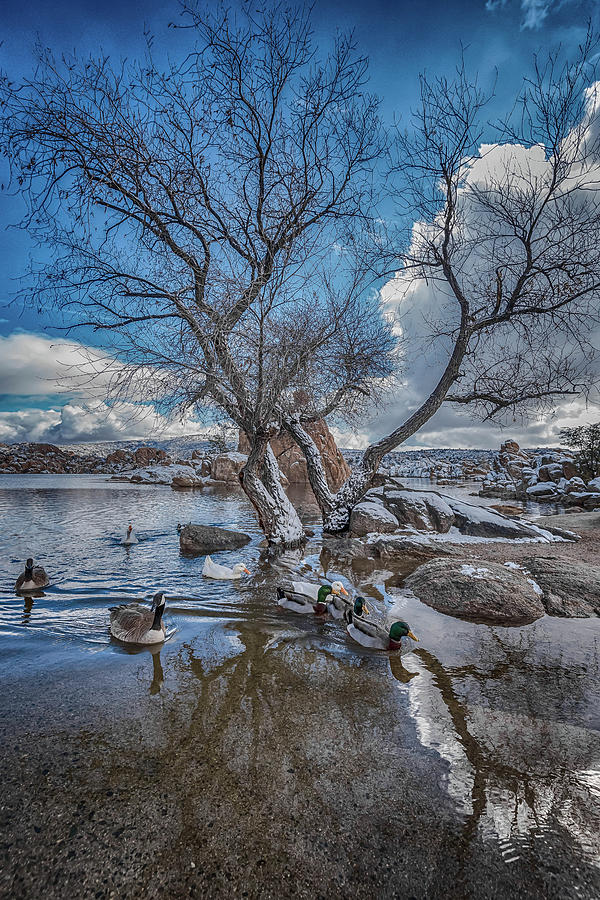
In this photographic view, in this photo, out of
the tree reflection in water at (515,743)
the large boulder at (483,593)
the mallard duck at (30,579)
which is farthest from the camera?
the mallard duck at (30,579)

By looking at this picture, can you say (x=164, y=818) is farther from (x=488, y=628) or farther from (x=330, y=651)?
(x=488, y=628)

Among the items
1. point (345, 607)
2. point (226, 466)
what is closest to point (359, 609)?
point (345, 607)

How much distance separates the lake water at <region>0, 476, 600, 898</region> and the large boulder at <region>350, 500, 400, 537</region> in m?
5.91

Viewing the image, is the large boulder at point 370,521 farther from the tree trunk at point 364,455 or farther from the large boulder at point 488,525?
the large boulder at point 488,525

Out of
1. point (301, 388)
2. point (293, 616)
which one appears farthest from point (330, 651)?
point (301, 388)

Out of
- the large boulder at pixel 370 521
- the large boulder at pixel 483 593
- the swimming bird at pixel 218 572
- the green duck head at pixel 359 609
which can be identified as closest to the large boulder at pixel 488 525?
the large boulder at pixel 370 521

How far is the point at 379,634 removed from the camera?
468 centimetres

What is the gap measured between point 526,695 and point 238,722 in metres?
2.70

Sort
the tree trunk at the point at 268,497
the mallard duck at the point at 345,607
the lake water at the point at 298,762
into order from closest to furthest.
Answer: the lake water at the point at 298,762, the mallard duck at the point at 345,607, the tree trunk at the point at 268,497

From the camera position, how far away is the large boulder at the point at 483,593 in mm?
5648

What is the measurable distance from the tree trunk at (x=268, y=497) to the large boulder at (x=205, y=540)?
1083 mm

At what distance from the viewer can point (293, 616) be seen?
5836mm

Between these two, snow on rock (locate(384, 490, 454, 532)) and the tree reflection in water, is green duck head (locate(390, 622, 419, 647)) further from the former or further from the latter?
Result: snow on rock (locate(384, 490, 454, 532))

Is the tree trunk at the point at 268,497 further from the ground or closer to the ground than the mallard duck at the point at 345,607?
further from the ground
